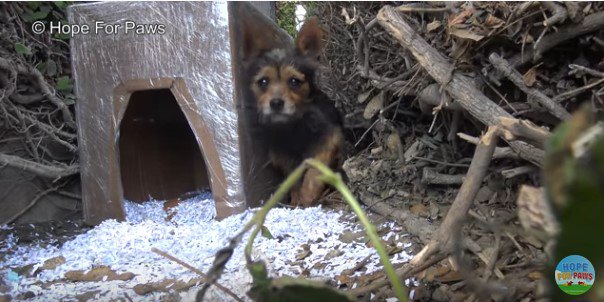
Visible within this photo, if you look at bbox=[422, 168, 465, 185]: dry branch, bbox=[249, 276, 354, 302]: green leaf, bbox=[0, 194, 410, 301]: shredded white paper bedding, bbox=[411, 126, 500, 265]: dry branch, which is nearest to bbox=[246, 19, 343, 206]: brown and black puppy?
bbox=[0, 194, 410, 301]: shredded white paper bedding

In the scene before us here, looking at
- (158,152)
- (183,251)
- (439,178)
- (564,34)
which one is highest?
(564,34)

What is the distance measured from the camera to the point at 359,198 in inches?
78.7

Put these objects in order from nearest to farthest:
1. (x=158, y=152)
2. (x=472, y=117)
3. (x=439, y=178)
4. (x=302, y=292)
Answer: (x=302, y=292) → (x=472, y=117) → (x=439, y=178) → (x=158, y=152)

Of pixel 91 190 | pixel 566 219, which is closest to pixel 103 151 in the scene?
pixel 91 190

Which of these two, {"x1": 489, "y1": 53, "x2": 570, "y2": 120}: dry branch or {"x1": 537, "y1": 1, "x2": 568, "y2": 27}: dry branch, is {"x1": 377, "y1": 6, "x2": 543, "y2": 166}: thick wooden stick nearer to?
{"x1": 489, "y1": 53, "x2": 570, "y2": 120}: dry branch

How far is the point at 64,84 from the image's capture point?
87.4 inches

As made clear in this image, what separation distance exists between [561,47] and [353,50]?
4.06 feet

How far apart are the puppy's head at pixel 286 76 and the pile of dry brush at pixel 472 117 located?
0.27m

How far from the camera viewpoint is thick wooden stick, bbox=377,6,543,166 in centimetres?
129

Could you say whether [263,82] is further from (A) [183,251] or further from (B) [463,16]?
(B) [463,16]

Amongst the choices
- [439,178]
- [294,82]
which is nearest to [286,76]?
[294,82]

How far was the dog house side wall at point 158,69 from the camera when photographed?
2.07m

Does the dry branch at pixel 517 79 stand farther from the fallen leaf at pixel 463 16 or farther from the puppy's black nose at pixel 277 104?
the puppy's black nose at pixel 277 104

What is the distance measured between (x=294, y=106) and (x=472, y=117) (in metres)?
0.92
